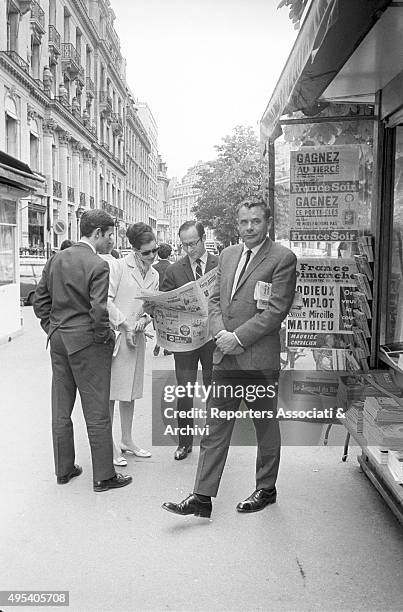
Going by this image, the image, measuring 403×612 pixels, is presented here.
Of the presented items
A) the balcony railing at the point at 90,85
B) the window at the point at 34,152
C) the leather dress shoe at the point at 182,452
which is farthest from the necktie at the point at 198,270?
the window at the point at 34,152

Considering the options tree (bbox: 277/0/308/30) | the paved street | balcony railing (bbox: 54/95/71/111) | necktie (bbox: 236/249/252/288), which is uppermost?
balcony railing (bbox: 54/95/71/111)

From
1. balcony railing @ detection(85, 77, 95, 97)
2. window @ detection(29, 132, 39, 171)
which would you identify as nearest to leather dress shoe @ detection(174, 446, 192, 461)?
balcony railing @ detection(85, 77, 95, 97)

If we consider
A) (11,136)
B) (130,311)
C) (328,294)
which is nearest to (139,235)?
(130,311)

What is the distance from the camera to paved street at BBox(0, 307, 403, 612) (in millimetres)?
3035

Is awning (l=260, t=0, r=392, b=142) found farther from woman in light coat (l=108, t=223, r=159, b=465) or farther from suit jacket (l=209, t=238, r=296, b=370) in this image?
woman in light coat (l=108, t=223, r=159, b=465)

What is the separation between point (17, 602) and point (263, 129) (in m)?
3.88

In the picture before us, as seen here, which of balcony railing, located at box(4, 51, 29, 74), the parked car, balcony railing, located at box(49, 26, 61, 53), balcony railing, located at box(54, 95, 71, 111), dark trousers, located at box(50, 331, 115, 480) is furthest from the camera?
balcony railing, located at box(54, 95, 71, 111)

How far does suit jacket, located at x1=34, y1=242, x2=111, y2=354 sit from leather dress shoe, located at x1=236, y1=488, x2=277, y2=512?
4.74 ft

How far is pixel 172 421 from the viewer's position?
17.7 feet

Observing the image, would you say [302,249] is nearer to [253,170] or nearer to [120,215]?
[120,215]

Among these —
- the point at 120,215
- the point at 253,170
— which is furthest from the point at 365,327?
the point at 253,170

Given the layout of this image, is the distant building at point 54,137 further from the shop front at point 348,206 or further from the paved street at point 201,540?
the paved street at point 201,540

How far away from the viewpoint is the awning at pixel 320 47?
2639mm

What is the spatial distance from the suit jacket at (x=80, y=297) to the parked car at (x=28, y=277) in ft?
47.2
